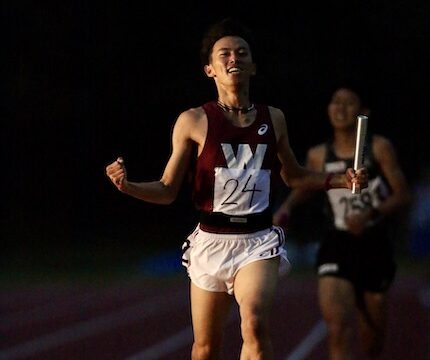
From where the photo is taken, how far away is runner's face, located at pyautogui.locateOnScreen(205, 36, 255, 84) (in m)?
6.55

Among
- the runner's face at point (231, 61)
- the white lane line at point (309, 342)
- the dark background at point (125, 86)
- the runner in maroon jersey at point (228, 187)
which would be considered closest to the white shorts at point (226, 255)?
the runner in maroon jersey at point (228, 187)

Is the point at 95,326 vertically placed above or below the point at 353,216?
below

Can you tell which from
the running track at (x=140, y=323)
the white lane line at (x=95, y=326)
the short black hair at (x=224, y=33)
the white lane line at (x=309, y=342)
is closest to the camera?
the short black hair at (x=224, y=33)

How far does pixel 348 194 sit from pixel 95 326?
578 cm

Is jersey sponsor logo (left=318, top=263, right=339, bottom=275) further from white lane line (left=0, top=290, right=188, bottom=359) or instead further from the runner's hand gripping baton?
white lane line (left=0, top=290, right=188, bottom=359)

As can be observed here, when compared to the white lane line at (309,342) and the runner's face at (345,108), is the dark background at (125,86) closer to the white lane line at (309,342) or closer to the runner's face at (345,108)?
the white lane line at (309,342)

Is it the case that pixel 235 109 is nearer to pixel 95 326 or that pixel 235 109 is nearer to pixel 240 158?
pixel 240 158

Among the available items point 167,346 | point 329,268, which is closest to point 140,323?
point 167,346

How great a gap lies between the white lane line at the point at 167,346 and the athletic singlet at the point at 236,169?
4484mm

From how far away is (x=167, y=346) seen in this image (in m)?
12.0

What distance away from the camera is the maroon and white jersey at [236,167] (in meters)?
6.43

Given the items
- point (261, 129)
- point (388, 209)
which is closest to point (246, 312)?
point (261, 129)

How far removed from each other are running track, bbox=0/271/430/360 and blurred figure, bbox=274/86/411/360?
2184 mm

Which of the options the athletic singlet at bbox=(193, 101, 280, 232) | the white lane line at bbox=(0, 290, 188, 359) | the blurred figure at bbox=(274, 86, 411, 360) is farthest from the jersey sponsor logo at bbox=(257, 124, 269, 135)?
the white lane line at bbox=(0, 290, 188, 359)
